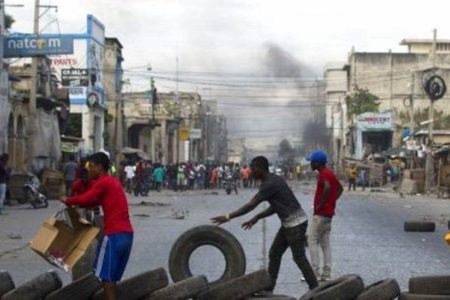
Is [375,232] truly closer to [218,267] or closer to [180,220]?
[180,220]

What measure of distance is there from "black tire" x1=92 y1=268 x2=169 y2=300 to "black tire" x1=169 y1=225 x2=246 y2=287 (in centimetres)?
183

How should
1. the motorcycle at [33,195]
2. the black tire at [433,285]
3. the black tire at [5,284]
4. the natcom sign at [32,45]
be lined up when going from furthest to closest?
the natcom sign at [32,45]
the motorcycle at [33,195]
the black tire at [433,285]
the black tire at [5,284]

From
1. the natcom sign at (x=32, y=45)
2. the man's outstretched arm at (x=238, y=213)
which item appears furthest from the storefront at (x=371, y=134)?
the man's outstretched arm at (x=238, y=213)

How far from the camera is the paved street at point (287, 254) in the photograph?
49.9 ft

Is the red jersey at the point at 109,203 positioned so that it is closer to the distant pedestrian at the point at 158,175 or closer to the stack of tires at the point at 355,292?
the stack of tires at the point at 355,292

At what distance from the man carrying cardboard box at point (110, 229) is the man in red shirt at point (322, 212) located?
4.67 m

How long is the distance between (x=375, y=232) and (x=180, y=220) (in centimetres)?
615

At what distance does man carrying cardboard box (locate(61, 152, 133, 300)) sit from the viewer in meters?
9.81

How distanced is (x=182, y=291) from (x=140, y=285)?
0.45 metres

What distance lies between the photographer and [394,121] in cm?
8769

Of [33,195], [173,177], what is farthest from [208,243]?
[173,177]

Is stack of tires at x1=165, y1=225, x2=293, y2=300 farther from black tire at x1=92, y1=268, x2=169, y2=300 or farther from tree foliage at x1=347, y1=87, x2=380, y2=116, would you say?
tree foliage at x1=347, y1=87, x2=380, y2=116

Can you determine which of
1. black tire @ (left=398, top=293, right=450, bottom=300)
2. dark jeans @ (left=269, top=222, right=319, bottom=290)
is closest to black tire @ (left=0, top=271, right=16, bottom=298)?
dark jeans @ (left=269, top=222, right=319, bottom=290)

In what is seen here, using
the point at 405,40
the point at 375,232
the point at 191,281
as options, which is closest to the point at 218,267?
the point at 191,281
